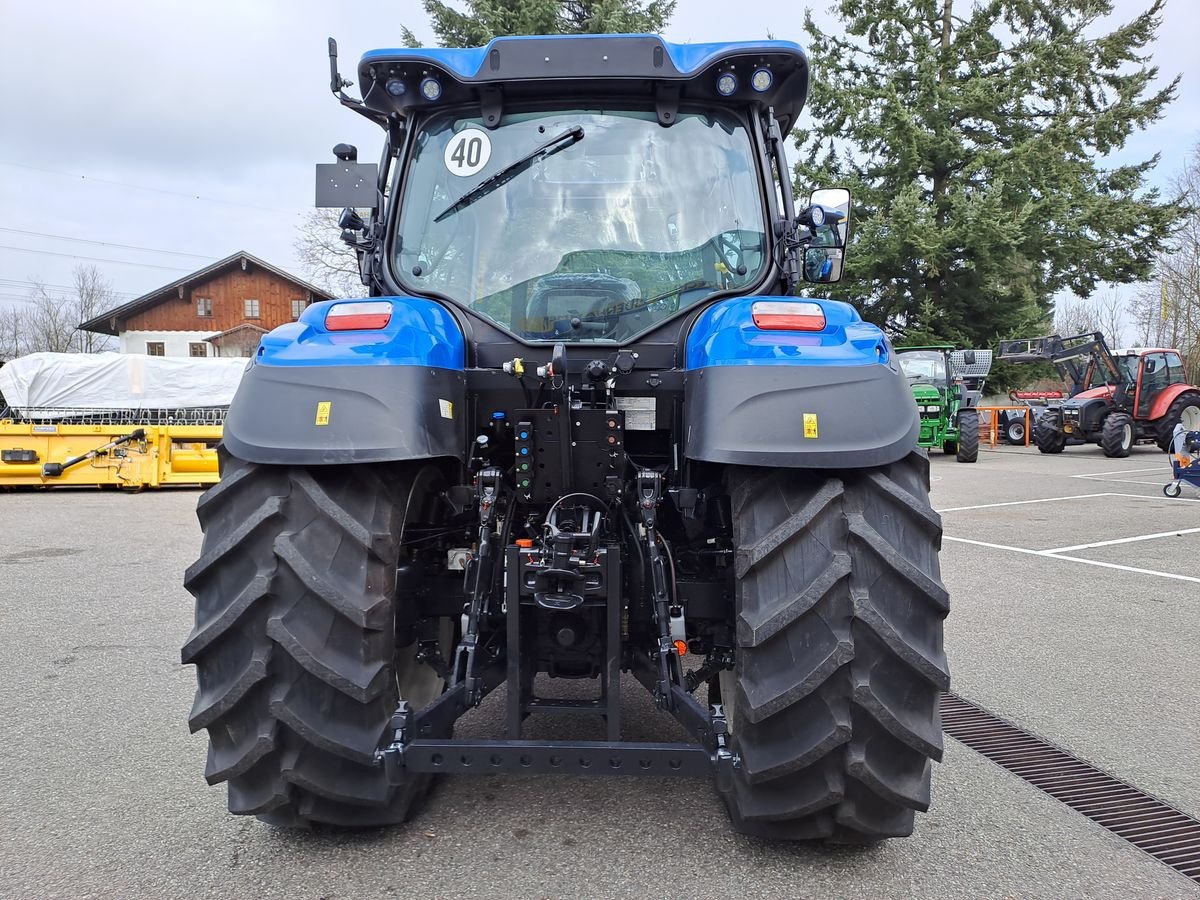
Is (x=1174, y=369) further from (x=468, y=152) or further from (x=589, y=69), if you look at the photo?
(x=468, y=152)

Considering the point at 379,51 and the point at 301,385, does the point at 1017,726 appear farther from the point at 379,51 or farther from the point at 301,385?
the point at 379,51

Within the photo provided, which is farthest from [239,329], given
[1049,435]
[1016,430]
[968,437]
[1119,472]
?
[1119,472]

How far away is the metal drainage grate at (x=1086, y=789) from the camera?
2.92 m

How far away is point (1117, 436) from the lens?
20.3m

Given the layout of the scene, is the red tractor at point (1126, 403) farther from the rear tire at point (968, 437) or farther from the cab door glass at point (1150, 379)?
the rear tire at point (968, 437)

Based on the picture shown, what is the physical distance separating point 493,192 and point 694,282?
0.85m

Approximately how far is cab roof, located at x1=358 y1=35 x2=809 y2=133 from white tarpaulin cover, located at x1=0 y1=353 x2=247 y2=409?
19050 mm

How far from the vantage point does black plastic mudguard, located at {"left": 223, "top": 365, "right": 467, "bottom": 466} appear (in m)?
2.50

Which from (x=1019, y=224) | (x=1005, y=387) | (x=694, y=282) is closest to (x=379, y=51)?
(x=694, y=282)

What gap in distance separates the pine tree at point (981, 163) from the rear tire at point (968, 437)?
6710mm

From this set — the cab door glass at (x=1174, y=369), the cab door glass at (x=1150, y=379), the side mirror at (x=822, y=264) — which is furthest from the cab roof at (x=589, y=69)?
the cab door glass at (x=1174, y=369)

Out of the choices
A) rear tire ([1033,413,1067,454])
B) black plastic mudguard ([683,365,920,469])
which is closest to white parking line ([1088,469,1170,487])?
rear tire ([1033,413,1067,454])

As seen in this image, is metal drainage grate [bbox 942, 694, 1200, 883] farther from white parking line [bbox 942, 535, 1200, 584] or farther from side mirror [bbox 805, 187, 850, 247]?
white parking line [bbox 942, 535, 1200, 584]

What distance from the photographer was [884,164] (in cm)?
2695
